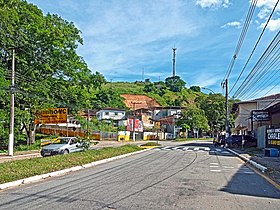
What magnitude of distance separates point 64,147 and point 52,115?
1323 centimetres

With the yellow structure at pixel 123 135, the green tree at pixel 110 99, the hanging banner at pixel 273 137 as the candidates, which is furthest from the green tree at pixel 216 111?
the hanging banner at pixel 273 137

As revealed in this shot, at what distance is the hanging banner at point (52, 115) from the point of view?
36.5m

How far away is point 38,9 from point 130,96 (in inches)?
4048

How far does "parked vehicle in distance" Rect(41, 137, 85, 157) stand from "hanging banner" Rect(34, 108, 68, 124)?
10873 millimetres

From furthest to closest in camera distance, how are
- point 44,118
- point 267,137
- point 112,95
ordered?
point 112,95 → point 44,118 → point 267,137

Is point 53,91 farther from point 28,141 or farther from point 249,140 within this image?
point 249,140

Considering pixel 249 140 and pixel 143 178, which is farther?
pixel 249 140

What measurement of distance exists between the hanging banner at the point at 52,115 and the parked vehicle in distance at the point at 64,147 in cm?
1087

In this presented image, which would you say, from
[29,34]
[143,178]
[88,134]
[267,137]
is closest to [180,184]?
[143,178]

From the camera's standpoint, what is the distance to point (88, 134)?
2531 cm

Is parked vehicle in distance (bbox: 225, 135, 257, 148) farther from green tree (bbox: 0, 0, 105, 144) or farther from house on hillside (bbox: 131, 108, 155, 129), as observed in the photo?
house on hillside (bbox: 131, 108, 155, 129)

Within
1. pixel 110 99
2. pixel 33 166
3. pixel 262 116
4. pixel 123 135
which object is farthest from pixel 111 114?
pixel 33 166

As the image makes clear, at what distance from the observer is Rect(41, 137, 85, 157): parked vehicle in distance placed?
24.3m

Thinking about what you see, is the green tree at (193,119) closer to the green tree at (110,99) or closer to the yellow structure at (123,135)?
the yellow structure at (123,135)
